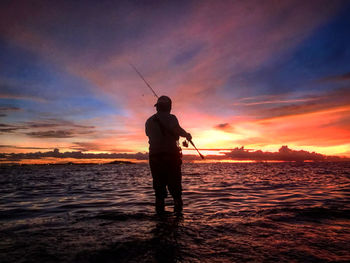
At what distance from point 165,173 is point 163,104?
2.17m

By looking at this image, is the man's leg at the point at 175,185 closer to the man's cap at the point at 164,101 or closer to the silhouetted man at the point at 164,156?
the silhouetted man at the point at 164,156

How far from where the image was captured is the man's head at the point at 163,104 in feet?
22.5

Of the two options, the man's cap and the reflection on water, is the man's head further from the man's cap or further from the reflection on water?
the reflection on water

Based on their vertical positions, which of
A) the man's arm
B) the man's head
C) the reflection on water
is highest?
the man's head

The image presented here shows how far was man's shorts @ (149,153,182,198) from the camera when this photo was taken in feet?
21.3

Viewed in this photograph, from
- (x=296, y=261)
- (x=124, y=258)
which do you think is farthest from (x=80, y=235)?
(x=296, y=261)

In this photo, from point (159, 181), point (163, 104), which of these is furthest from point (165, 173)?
point (163, 104)

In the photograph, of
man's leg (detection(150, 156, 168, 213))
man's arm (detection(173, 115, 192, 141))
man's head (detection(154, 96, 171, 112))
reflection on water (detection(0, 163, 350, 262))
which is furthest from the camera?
man's head (detection(154, 96, 171, 112))

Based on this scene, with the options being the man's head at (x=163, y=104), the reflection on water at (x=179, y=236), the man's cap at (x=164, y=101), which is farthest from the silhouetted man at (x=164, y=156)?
the reflection on water at (x=179, y=236)

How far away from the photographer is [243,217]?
19.3 feet

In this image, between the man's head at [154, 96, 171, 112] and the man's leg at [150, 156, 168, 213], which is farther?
the man's head at [154, 96, 171, 112]

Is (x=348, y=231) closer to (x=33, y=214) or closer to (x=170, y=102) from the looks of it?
(x=170, y=102)

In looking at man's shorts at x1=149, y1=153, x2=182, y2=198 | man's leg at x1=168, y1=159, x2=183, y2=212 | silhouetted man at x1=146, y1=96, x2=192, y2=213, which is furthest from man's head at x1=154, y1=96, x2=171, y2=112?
man's leg at x1=168, y1=159, x2=183, y2=212

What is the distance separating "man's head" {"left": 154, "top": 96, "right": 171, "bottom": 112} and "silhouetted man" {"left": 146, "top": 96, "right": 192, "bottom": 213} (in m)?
0.25
